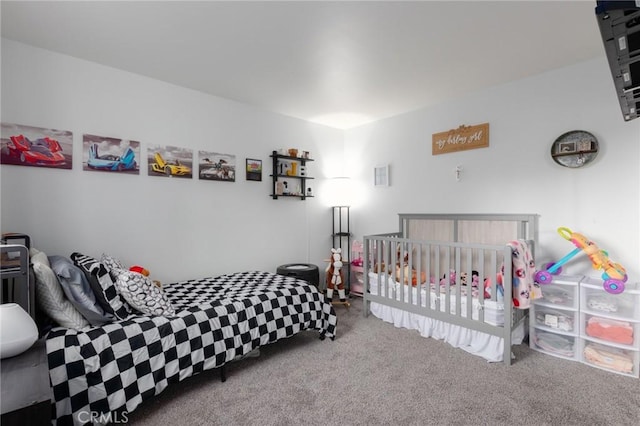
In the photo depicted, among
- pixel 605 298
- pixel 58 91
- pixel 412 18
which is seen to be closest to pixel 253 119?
pixel 58 91

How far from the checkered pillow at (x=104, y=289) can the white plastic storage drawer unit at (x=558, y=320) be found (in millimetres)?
2964

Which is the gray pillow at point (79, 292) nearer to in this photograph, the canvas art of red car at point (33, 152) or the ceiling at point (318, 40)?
the canvas art of red car at point (33, 152)

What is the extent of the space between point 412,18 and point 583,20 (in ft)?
3.56

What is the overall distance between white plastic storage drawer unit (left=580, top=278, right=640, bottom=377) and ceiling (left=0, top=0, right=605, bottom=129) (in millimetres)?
1811

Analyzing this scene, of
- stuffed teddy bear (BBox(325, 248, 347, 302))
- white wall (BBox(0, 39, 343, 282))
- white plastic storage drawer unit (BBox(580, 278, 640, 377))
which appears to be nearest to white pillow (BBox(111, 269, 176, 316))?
white wall (BBox(0, 39, 343, 282))

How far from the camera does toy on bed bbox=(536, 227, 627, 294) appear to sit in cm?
212

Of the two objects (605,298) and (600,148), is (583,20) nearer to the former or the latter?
(600,148)

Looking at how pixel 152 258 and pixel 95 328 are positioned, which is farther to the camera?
pixel 152 258

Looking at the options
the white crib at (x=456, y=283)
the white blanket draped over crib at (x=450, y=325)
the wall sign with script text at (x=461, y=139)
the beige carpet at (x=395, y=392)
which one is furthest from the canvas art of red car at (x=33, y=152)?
the wall sign with script text at (x=461, y=139)

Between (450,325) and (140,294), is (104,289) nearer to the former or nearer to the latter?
(140,294)

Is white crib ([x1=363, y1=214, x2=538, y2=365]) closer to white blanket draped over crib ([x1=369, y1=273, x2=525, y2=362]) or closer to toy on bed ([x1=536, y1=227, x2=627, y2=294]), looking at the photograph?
white blanket draped over crib ([x1=369, y1=273, x2=525, y2=362])

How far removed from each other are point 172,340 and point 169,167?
1.67 meters

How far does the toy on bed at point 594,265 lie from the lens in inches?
83.7

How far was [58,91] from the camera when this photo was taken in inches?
91.1
